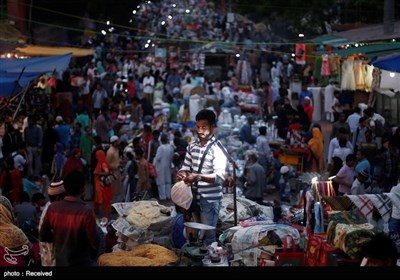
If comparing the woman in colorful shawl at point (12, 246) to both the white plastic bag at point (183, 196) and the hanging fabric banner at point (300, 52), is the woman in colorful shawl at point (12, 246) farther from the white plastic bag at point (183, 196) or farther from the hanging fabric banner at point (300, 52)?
the hanging fabric banner at point (300, 52)

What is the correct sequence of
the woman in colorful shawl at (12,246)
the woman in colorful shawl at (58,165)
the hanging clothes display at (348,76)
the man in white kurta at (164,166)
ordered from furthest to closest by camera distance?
the hanging clothes display at (348,76) < the man in white kurta at (164,166) < the woman in colorful shawl at (58,165) < the woman in colorful shawl at (12,246)

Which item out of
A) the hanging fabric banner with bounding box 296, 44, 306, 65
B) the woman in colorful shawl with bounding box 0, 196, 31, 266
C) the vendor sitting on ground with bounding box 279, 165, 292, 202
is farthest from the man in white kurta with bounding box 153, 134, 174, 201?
the hanging fabric banner with bounding box 296, 44, 306, 65

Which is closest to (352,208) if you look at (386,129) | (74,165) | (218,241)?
(218,241)

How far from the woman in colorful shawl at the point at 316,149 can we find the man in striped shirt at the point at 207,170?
286 inches

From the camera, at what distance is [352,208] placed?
26.8 feet

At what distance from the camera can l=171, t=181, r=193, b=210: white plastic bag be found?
8500mm

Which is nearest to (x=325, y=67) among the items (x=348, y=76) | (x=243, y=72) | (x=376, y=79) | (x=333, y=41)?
(x=348, y=76)

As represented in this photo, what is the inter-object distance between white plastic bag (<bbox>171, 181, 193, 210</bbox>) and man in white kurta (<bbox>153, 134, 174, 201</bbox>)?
617 centimetres

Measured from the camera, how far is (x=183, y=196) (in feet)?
27.9

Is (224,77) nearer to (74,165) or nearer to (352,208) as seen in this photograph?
(74,165)

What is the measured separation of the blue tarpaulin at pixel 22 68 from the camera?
15.1 m

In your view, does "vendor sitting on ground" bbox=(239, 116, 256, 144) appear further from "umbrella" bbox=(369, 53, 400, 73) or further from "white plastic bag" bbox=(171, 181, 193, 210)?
"white plastic bag" bbox=(171, 181, 193, 210)

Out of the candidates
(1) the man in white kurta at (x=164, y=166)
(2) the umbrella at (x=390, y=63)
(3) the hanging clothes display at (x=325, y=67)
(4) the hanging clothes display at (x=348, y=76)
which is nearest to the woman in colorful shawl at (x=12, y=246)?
(2) the umbrella at (x=390, y=63)

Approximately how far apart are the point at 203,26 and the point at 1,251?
143 ft
